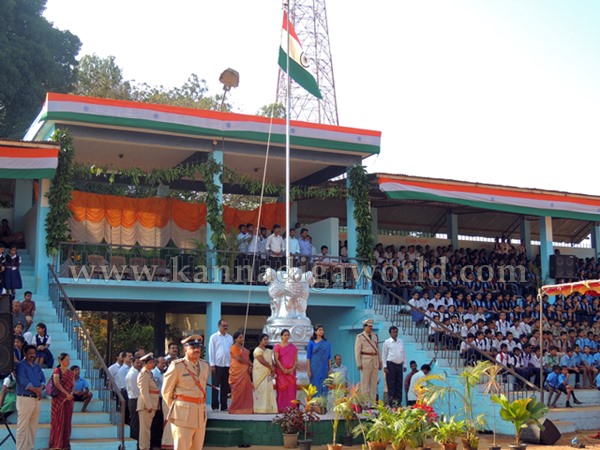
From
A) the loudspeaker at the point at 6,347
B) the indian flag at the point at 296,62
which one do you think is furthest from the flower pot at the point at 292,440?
the indian flag at the point at 296,62

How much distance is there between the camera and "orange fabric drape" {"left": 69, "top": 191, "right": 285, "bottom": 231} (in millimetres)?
20203

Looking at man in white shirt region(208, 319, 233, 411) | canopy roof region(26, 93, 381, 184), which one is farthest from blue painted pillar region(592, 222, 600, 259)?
man in white shirt region(208, 319, 233, 411)

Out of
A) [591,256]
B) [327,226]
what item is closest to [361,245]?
[327,226]

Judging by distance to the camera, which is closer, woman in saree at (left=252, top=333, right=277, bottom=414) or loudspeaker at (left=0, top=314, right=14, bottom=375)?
loudspeaker at (left=0, top=314, right=14, bottom=375)

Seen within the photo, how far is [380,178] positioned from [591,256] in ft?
37.1

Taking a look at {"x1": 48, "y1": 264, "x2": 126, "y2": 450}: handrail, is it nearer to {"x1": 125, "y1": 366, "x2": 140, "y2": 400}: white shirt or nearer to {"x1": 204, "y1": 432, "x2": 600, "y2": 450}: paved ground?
{"x1": 125, "y1": 366, "x2": 140, "y2": 400}: white shirt

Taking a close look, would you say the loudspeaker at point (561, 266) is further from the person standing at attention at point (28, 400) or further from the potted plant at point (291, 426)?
the person standing at attention at point (28, 400)

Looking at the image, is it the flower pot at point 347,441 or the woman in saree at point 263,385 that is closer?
the flower pot at point 347,441

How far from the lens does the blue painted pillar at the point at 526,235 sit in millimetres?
27016

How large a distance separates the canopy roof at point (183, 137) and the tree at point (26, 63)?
39.3 ft

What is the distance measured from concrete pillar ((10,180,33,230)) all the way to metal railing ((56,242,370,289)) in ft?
8.18

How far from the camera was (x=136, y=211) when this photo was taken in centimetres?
2081

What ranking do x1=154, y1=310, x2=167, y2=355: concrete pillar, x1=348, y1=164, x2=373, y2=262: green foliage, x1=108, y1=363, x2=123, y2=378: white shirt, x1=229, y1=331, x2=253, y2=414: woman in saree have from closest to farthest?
x1=229, y1=331, x2=253, y2=414: woman in saree → x1=108, y1=363, x2=123, y2=378: white shirt → x1=348, y1=164, x2=373, y2=262: green foliage → x1=154, y1=310, x2=167, y2=355: concrete pillar

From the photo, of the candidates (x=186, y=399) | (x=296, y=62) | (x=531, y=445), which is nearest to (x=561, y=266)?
(x=296, y=62)
